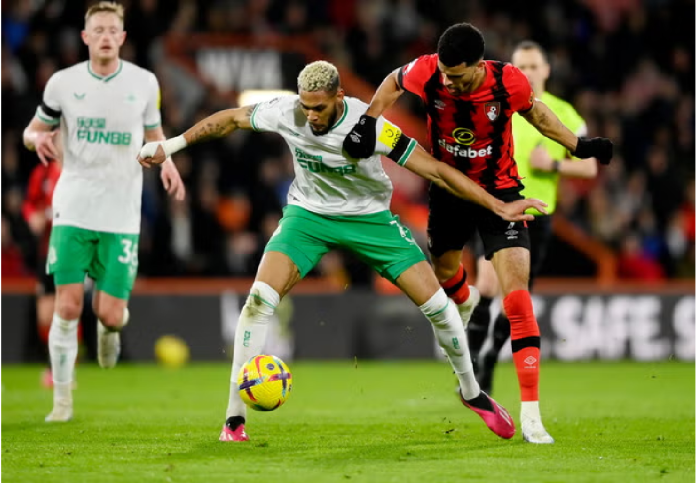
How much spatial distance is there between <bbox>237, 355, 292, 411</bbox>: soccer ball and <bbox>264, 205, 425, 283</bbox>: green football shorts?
2.46 ft

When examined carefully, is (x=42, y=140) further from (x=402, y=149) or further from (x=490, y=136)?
(x=490, y=136)

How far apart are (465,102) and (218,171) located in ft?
34.2

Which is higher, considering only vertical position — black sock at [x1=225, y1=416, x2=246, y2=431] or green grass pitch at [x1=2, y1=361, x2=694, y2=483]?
black sock at [x1=225, y1=416, x2=246, y2=431]

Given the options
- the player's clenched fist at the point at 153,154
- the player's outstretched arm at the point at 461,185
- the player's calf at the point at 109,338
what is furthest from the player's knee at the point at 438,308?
the player's calf at the point at 109,338

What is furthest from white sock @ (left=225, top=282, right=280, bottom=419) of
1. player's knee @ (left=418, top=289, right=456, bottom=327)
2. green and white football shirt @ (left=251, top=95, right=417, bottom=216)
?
player's knee @ (left=418, top=289, right=456, bottom=327)

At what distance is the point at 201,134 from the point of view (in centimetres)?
745

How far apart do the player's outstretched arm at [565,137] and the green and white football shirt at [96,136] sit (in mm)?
3012

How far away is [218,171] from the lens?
696 inches

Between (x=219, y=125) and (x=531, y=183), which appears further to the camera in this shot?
(x=531, y=183)

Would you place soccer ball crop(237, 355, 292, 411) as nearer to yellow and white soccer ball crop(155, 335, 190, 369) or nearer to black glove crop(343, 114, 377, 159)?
black glove crop(343, 114, 377, 159)

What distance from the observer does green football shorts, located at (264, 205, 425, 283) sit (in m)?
7.62

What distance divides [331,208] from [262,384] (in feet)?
4.12

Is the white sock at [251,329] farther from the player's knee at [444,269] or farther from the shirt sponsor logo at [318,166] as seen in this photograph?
the player's knee at [444,269]

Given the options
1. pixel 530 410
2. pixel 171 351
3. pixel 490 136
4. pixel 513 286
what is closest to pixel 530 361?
pixel 530 410
